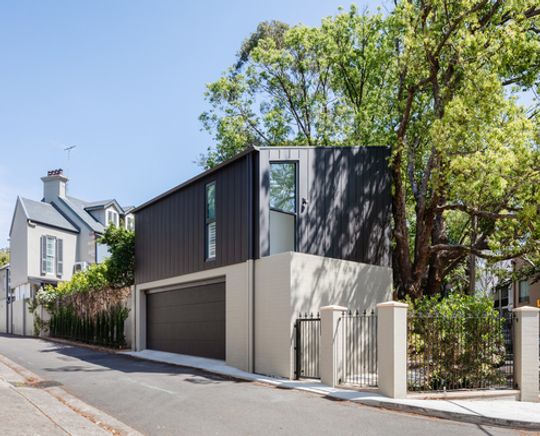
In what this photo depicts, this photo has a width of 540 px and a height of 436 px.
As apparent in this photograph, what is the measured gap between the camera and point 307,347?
43.9 ft

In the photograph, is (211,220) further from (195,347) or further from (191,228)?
(195,347)

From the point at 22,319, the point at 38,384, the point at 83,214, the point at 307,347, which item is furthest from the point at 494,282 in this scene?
the point at 22,319

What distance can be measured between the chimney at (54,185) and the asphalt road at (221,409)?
27454 millimetres

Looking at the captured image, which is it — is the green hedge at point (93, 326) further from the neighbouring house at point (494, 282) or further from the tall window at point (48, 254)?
the neighbouring house at point (494, 282)

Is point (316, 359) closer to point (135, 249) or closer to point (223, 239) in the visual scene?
point (223, 239)

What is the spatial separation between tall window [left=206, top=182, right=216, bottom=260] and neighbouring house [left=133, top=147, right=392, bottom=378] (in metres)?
0.03

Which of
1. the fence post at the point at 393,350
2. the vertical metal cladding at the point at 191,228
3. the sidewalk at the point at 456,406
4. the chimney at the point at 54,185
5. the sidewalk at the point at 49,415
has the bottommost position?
the sidewalk at the point at 456,406

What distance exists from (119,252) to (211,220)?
278 inches

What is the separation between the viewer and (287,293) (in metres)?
13.5

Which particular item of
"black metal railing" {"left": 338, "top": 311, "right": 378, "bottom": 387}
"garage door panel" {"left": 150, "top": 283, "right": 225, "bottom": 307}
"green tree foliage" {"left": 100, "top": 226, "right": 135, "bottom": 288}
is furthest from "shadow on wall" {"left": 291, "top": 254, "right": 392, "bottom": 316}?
"green tree foliage" {"left": 100, "top": 226, "right": 135, "bottom": 288}

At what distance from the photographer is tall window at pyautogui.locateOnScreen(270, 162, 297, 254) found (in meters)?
15.0

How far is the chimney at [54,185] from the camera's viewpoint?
39625 millimetres

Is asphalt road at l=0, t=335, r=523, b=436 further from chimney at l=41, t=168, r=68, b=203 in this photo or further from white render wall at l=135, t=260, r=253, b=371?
chimney at l=41, t=168, r=68, b=203

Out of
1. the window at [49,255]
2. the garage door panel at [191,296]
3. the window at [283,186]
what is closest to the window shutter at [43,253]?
the window at [49,255]
